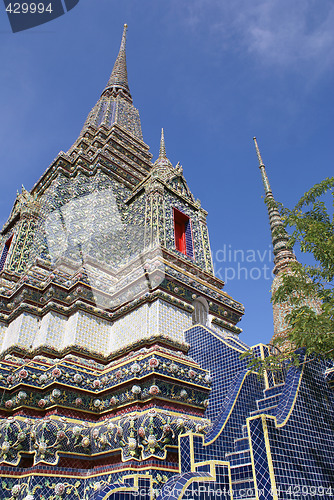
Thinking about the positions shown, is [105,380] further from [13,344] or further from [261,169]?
[261,169]

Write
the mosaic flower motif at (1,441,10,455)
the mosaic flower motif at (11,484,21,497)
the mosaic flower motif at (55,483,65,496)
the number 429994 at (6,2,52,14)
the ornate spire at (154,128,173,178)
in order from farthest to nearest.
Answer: the ornate spire at (154,128,173,178)
the number 429994 at (6,2,52,14)
the mosaic flower motif at (1,441,10,455)
the mosaic flower motif at (55,483,65,496)
the mosaic flower motif at (11,484,21,497)

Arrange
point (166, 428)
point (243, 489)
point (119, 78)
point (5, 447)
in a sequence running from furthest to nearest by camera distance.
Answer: point (119, 78) → point (5, 447) → point (166, 428) → point (243, 489)

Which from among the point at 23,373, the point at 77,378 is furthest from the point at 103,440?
the point at 23,373

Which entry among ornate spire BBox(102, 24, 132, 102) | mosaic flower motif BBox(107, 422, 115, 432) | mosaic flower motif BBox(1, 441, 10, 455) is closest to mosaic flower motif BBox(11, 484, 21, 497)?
mosaic flower motif BBox(1, 441, 10, 455)

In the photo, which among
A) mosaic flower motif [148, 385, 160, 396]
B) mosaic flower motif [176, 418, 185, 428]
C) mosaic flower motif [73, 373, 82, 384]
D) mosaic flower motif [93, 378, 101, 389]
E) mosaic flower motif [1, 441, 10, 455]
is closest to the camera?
mosaic flower motif [1, 441, 10, 455]

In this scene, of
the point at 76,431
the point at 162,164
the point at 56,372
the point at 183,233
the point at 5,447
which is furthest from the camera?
the point at 162,164

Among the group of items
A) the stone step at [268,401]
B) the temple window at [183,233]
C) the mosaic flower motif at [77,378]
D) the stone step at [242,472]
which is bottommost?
the stone step at [242,472]

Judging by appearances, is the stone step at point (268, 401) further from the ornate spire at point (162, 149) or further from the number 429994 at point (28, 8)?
the ornate spire at point (162, 149)

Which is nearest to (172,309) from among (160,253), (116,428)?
(160,253)

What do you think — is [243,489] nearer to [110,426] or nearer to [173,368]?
[173,368]

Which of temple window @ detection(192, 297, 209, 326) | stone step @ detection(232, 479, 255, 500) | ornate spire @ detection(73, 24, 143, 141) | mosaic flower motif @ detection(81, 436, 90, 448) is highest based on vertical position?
ornate spire @ detection(73, 24, 143, 141)

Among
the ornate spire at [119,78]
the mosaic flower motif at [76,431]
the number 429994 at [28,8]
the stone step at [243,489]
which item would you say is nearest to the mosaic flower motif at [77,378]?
the mosaic flower motif at [76,431]

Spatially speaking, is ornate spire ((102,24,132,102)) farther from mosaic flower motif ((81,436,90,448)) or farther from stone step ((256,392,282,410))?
stone step ((256,392,282,410))

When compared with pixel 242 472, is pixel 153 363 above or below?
above
